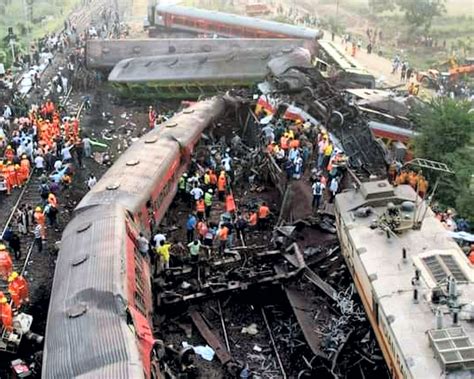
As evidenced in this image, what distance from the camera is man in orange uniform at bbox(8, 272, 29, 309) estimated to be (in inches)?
617

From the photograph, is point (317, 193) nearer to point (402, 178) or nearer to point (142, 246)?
point (402, 178)

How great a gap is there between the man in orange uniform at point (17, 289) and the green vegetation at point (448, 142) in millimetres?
12028

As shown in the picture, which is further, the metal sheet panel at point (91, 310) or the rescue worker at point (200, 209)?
the rescue worker at point (200, 209)

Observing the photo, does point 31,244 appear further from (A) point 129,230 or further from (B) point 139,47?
(B) point 139,47

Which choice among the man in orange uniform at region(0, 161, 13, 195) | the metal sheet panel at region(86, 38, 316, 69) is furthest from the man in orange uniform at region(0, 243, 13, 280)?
the metal sheet panel at region(86, 38, 316, 69)

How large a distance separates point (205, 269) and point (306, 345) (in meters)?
3.10

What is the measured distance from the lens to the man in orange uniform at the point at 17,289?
15665mm

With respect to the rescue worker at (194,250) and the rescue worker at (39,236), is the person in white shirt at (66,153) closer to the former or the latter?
the rescue worker at (39,236)

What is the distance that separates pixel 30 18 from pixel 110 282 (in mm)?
46852

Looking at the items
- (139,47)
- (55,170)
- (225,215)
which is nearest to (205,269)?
(225,215)

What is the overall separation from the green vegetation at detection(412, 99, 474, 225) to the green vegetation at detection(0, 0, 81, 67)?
2408 centimetres

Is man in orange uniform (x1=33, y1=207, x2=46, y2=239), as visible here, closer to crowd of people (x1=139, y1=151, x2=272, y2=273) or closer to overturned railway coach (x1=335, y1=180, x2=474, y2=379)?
crowd of people (x1=139, y1=151, x2=272, y2=273)

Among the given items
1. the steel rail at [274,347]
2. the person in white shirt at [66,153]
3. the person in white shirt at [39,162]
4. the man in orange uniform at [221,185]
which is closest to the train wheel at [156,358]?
the steel rail at [274,347]

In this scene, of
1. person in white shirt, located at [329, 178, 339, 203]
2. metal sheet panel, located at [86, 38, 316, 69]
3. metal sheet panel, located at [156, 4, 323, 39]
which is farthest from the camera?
metal sheet panel, located at [156, 4, 323, 39]
